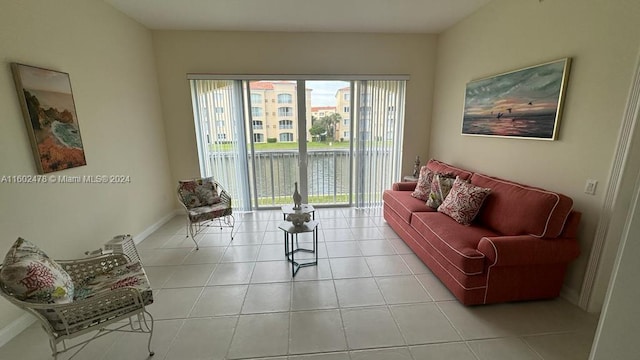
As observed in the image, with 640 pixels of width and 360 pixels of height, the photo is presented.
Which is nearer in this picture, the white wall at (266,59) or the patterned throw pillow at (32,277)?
the patterned throw pillow at (32,277)

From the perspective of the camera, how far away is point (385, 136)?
428cm

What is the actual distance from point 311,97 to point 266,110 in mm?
750

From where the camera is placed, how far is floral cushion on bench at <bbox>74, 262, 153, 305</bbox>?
169 centimetres

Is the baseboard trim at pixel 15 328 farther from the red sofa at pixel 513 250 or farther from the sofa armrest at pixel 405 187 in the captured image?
the sofa armrest at pixel 405 187

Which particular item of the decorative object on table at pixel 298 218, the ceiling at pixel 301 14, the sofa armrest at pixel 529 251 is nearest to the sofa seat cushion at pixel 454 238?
the sofa armrest at pixel 529 251

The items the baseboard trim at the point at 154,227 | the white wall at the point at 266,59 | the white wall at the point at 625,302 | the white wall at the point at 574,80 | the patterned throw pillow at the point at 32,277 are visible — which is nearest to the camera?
the white wall at the point at 625,302

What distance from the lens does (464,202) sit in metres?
2.61

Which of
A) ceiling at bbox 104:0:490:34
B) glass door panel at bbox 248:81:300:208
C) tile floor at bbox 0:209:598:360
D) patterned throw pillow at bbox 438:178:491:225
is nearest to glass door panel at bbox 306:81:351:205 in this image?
glass door panel at bbox 248:81:300:208

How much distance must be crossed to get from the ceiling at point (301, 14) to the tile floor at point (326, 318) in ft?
9.34

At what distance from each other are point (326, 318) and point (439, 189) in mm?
1970

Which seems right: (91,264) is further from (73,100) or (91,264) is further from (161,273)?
(73,100)

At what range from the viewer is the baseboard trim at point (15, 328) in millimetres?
1777

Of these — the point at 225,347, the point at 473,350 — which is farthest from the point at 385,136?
the point at 225,347

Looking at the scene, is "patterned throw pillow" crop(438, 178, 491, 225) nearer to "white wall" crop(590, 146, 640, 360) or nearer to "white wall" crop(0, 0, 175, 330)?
"white wall" crop(590, 146, 640, 360)
